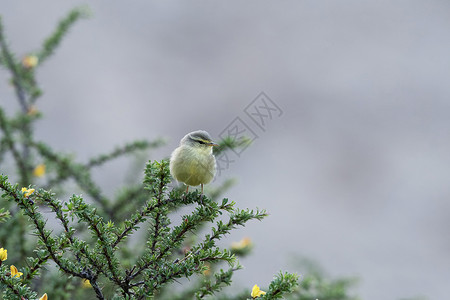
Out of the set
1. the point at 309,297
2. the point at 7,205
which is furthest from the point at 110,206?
the point at 309,297

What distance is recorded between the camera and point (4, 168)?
11.2 feet

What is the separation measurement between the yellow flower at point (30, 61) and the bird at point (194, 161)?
74.4 inches

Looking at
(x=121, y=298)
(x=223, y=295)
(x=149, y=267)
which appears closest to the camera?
(x=121, y=298)

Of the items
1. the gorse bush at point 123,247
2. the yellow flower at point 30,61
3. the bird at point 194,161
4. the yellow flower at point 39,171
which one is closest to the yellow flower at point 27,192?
the gorse bush at point 123,247

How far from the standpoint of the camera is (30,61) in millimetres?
3932

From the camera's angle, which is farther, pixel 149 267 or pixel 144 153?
pixel 144 153

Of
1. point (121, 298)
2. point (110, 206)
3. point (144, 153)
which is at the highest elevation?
point (144, 153)

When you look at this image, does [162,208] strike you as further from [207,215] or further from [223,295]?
[223,295]

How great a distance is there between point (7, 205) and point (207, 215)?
1.64 metres

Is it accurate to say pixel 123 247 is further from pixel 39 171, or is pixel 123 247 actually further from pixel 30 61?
pixel 30 61

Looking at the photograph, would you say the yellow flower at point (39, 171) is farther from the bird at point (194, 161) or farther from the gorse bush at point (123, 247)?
the bird at point (194, 161)

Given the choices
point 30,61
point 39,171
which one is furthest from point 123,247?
point 30,61

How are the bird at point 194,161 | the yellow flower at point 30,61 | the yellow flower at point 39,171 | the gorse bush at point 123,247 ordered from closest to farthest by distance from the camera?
the gorse bush at point 123,247
the bird at point 194,161
the yellow flower at point 39,171
the yellow flower at point 30,61

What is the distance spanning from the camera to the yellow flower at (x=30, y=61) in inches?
155
